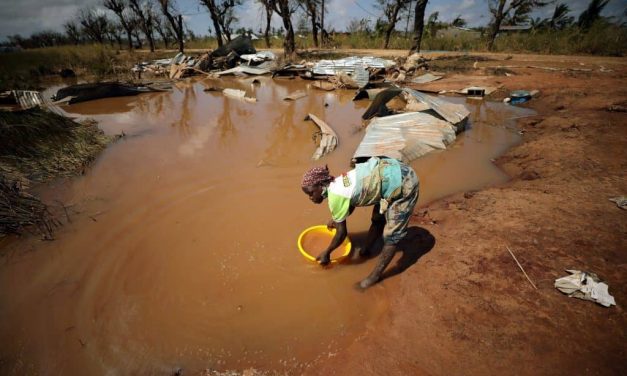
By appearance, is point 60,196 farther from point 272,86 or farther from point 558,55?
point 558,55

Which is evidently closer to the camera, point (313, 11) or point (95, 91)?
point (95, 91)

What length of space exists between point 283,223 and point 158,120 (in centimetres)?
631

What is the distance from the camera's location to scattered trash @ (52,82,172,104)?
1001 cm

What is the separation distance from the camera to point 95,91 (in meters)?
10.5

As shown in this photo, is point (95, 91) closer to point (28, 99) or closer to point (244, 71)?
point (28, 99)

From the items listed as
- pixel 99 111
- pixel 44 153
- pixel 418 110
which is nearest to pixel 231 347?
pixel 44 153

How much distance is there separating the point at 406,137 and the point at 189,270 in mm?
4453

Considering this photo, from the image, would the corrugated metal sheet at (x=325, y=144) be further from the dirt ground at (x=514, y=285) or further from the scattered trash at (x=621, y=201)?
the scattered trash at (x=621, y=201)

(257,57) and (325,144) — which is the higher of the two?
(257,57)

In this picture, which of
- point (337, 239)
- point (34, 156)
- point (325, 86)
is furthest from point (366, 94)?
point (34, 156)

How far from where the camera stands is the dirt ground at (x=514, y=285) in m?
1.97

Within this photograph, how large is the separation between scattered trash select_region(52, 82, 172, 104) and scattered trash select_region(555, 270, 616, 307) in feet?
43.9

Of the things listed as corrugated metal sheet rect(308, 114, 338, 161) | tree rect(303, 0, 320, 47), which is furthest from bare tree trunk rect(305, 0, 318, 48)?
corrugated metal sheet rect(308, 114, 338, 161)

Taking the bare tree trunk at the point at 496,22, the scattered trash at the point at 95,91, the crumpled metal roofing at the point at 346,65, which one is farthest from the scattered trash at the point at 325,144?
the bare tree trunk at the point at 496,22
